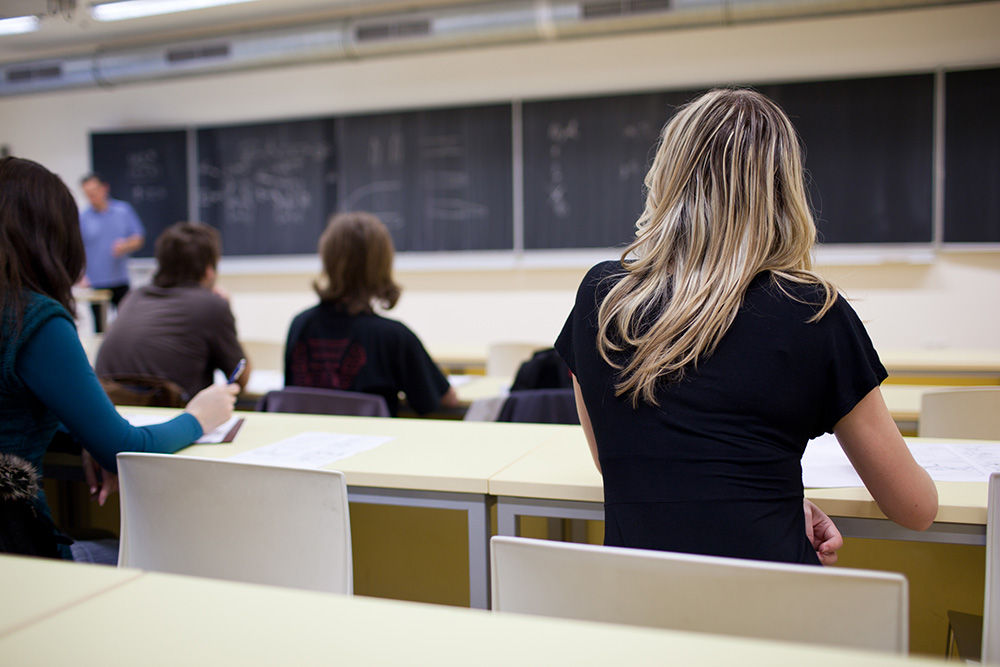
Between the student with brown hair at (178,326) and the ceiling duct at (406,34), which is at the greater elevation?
the ceiling duct at (406,34)

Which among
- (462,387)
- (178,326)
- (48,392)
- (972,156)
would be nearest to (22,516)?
(48,392)

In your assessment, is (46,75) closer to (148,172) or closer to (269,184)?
(148,172)

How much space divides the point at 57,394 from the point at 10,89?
569cm

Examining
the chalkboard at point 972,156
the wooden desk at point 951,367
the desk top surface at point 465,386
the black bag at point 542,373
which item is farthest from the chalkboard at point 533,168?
the black bag at point 542,373

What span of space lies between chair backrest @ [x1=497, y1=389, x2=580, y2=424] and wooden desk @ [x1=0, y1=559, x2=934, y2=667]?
1449mm

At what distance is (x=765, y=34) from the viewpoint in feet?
15.7

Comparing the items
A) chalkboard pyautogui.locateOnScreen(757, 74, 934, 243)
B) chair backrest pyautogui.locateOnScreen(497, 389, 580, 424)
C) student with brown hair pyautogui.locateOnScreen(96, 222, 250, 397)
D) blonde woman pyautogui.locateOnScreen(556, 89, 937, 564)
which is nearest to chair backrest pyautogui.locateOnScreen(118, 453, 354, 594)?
blonde woman pyautogui.locateOnScreen(556, 89, 937, 564)

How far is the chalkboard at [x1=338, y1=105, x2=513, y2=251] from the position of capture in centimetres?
538

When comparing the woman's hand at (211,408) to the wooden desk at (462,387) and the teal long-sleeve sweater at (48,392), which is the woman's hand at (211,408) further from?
the wooden desk at (462,387)

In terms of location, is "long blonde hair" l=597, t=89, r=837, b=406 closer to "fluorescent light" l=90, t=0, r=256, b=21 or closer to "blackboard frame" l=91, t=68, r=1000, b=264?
"blackboard frame" l=91, t=68, r=1000, b=264

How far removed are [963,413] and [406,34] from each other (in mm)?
3991

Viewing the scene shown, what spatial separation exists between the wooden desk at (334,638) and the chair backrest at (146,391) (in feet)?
5.61

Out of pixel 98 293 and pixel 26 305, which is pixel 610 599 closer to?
pixel 26 305

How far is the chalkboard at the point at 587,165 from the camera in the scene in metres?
5.06
